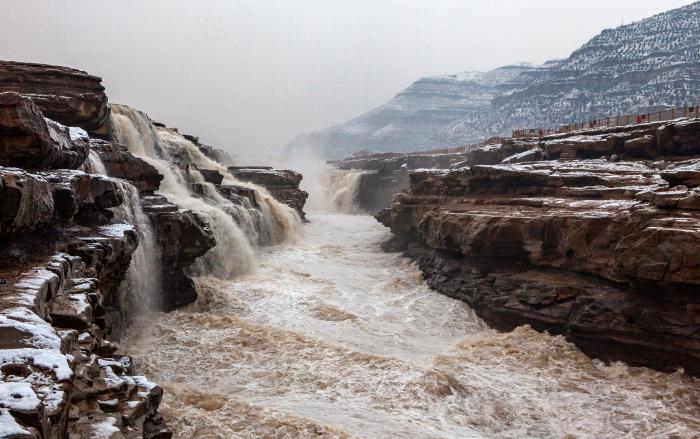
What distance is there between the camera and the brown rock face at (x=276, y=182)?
31609mm

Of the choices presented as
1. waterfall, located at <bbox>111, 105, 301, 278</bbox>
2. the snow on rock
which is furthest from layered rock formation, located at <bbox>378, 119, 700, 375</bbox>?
the snow on rock

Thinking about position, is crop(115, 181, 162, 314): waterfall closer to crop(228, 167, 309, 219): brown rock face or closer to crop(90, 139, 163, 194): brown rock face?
crop(90, 139, 163, 194): brown rock face

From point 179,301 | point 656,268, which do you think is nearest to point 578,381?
point 656,268

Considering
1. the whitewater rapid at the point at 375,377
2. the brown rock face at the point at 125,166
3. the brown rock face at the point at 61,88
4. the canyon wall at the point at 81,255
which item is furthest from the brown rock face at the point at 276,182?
the whitewater rapid at the point at 375,377

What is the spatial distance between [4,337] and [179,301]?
30.8 feet

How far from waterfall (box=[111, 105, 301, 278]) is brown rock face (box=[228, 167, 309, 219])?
267cm

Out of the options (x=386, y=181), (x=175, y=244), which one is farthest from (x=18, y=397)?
(x=386, y=181)

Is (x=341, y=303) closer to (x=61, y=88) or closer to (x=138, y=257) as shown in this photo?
(x=138, y=257)

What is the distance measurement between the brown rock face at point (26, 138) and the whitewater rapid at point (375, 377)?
4198 millimetres

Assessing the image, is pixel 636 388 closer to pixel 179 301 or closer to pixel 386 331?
pixel 386 331

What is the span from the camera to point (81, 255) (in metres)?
8.39

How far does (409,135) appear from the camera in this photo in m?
176

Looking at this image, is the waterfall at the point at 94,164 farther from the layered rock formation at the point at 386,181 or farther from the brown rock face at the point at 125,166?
the layered rock formation at the point at 386,181

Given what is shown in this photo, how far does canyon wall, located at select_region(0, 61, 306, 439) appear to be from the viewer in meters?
4.48
